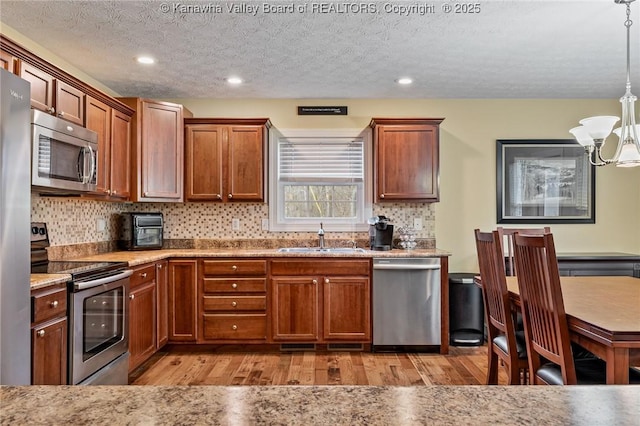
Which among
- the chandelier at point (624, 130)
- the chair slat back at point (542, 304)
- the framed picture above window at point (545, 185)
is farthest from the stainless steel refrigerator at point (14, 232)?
the framed picture above window at point (545, 185)

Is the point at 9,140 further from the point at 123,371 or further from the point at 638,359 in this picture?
the point at 638,359

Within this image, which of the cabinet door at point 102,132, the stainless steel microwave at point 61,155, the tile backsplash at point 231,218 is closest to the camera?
the stainless steel microwave at point 61,155

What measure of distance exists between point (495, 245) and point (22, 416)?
2178 mm

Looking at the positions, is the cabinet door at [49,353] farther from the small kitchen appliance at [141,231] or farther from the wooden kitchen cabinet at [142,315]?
the small kitchen appliance at [141,231]

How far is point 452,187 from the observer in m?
4.47

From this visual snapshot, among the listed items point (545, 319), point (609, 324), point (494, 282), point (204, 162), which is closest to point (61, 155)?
point (204, 162)

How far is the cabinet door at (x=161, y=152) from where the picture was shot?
149 inches

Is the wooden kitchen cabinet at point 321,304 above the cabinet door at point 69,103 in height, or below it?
below

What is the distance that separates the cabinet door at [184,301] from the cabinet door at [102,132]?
902 millimetres

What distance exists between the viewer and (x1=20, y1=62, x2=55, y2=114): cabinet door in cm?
242

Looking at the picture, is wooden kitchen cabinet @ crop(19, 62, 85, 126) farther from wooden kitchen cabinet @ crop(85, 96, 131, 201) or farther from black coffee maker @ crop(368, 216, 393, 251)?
black coffee maker @ crop(368, 216, 393, 251)

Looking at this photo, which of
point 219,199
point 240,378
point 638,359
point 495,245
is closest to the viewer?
point 638,359

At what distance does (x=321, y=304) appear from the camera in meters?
3.77

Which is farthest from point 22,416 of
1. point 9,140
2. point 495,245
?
point 495,245
